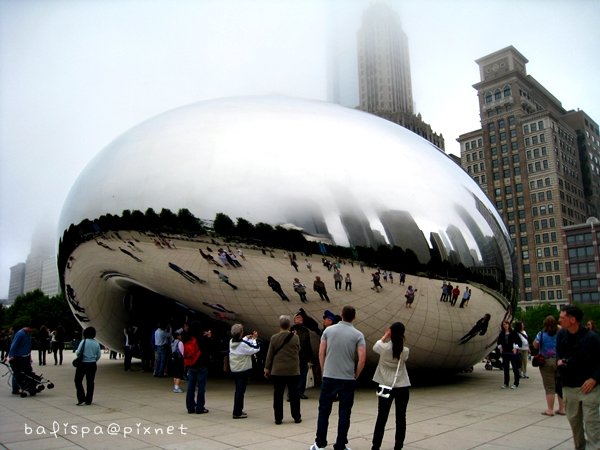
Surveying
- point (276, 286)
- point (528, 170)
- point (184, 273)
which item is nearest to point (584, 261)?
point (528, 170)

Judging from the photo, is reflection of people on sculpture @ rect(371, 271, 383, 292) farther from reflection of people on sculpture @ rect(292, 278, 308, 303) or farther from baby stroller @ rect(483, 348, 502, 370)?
baby stroller @ rect(483, 348, 502, 370)

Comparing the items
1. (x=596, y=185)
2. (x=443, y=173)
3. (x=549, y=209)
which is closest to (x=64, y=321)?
(x=443, y=173)

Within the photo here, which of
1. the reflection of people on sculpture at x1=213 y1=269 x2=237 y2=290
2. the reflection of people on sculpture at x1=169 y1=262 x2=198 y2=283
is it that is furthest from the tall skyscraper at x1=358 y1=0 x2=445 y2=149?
the reflection of people on sculpture at x1=213 y1=269 x2=237 y2=290

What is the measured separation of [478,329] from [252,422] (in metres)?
4.74

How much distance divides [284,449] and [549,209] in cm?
10422

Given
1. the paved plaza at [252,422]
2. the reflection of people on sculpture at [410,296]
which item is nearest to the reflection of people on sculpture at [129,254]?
the paved plaza at [252,422]

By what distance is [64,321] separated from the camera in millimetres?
64062

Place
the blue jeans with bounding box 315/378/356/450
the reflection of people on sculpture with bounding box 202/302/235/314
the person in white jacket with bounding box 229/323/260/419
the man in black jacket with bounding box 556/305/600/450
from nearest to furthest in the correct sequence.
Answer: the man in black jacket with bounding box 556/305/600/450
the blue jeans with bounding box 315/378/356/450
the person in white jacket with bounding box 229/323/260/419
the reflection of people on sculpture with bounding box 202/302/235/314

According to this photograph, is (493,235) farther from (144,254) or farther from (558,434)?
(144,254)

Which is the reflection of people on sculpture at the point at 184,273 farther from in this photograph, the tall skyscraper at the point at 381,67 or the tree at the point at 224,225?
the tall skyscraper at the point at 381,67

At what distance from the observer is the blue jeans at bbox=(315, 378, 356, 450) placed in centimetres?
478

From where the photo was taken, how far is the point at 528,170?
3937 inches

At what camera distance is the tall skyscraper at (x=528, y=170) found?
94875 millimetres

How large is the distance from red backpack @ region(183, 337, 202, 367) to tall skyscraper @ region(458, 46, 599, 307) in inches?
3676
